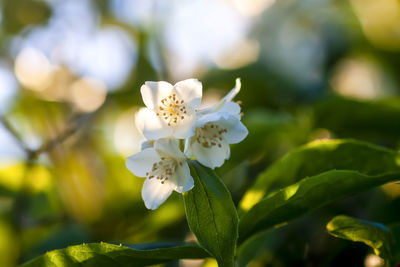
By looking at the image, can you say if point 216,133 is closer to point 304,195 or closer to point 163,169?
point 163,169

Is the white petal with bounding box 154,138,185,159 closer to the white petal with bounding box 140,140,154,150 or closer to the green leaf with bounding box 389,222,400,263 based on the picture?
the white petal with bounding box 140,140,154,150

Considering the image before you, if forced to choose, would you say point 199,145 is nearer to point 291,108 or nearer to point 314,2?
point 291,108

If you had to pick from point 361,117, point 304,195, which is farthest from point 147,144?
point 361,117

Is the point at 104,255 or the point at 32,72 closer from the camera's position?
Result: the point at 104,255

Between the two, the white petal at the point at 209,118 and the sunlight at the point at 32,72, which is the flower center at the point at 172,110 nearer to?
the white petal at the point at 209,118

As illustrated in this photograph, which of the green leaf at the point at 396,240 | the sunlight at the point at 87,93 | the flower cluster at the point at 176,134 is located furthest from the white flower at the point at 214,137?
the sunlight at the point at 87,93

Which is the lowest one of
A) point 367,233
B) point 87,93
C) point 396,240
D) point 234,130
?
point 87,93

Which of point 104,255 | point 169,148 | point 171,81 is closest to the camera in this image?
point 104,255

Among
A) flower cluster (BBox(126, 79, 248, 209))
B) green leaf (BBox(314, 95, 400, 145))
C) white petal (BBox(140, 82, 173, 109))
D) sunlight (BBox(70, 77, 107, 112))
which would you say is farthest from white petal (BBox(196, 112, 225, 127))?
sunlight (BBox(70, 77, 107, 112))
